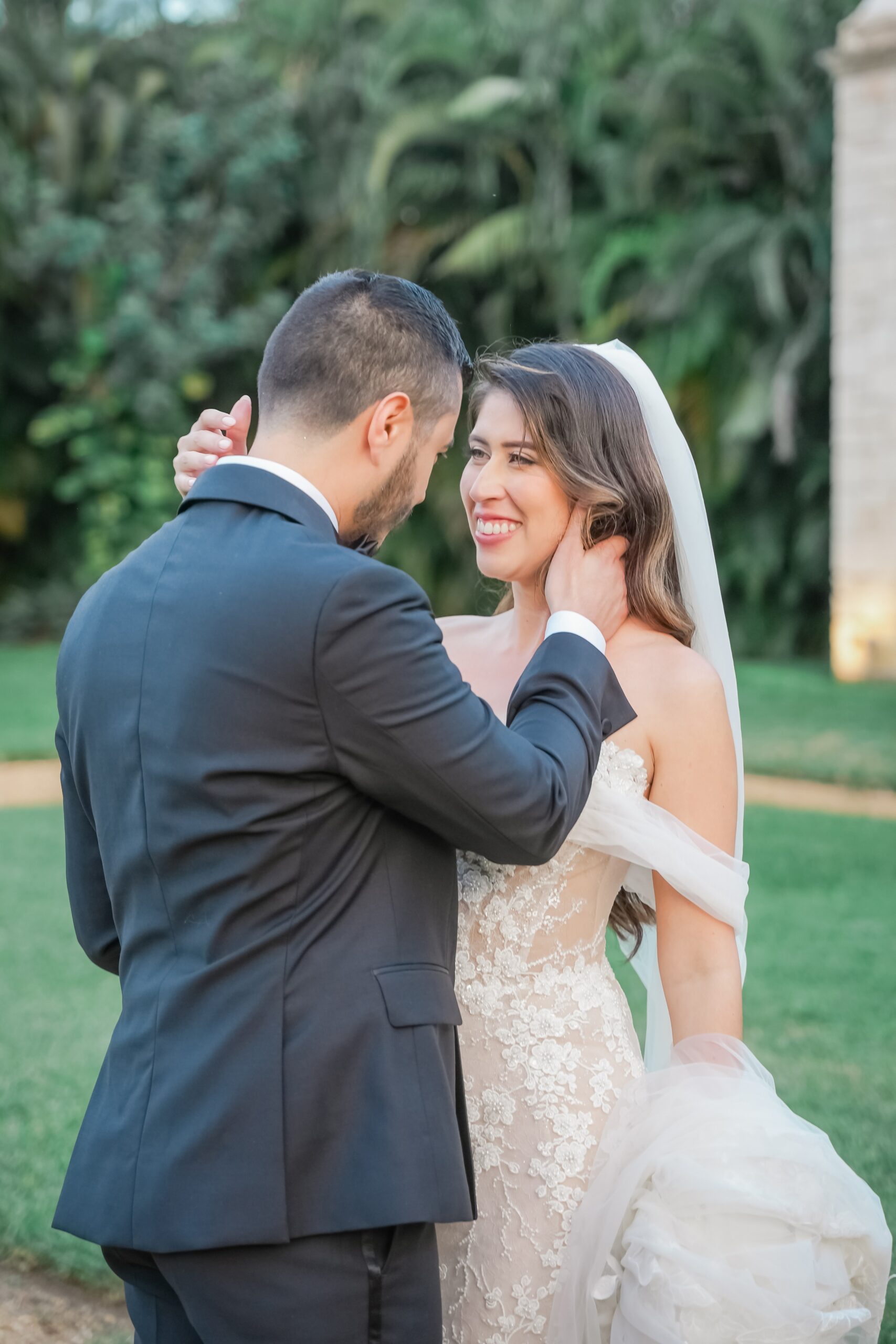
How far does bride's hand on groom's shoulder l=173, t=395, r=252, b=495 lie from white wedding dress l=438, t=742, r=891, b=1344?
91 centimetres

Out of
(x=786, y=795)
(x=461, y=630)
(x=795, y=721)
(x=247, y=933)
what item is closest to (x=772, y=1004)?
(x=461, y=630)

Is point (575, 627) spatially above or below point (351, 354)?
below

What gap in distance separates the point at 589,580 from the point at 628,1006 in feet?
2.82

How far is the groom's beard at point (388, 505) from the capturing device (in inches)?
83.5

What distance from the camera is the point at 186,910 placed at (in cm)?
191

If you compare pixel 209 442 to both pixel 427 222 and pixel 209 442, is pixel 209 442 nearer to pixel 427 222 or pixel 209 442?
pixel 209 442

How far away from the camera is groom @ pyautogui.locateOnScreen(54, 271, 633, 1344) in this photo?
185cm

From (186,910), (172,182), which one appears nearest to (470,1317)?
(186,910)

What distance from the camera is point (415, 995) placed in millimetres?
1947

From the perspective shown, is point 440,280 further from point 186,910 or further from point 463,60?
point 186,910

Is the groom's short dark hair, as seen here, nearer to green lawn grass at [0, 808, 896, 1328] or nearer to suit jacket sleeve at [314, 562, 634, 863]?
suit jacket sleeve at [314, 562, 634, 863]

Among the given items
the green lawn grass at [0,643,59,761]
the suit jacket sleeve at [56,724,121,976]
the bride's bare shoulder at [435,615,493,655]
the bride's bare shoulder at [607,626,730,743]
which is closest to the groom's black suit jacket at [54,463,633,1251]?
the suit jacket sleeve at [56,724,121,976]

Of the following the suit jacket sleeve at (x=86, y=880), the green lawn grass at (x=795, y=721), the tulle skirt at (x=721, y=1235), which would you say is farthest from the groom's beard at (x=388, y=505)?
the green lawn grass at (x=795, y=721)

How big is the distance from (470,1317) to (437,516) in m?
18.0
